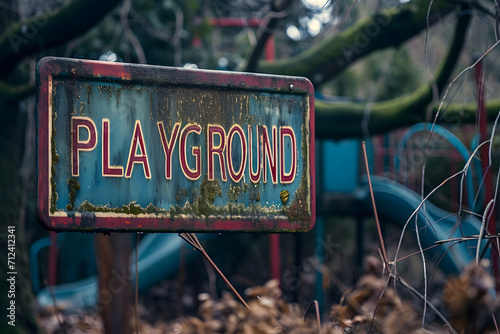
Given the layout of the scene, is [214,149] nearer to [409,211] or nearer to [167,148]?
[167,148]

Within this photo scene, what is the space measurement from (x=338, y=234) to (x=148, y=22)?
20.3ft

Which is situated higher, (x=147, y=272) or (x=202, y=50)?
(x=202, y=50)

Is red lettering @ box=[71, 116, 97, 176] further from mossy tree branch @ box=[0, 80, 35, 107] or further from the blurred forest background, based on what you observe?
mossy tree branch @ box=[0, 80, 35, 107]

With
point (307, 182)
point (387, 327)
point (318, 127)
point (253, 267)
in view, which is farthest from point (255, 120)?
point (253, 267)

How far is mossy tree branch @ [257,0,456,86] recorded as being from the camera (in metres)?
5.05

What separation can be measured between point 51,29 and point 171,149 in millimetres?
3166

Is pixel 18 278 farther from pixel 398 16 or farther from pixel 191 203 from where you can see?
pixel 398 16

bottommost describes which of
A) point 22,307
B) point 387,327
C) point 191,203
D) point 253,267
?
point 253,267

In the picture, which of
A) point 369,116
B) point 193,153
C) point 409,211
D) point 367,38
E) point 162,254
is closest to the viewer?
point 193,153

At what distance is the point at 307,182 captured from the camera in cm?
167

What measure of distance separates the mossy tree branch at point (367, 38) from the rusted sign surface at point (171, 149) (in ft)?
12.2

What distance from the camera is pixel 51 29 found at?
432 centimetres

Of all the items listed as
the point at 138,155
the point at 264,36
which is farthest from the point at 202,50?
the point at 138,155

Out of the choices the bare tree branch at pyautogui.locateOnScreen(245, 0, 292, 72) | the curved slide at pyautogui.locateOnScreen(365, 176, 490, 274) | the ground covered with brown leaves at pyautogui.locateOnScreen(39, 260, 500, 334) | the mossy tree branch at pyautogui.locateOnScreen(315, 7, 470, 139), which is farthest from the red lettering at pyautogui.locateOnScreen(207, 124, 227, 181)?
the curved slide at pyautogui.locateOnScreen(365, 176, 490, 274)
